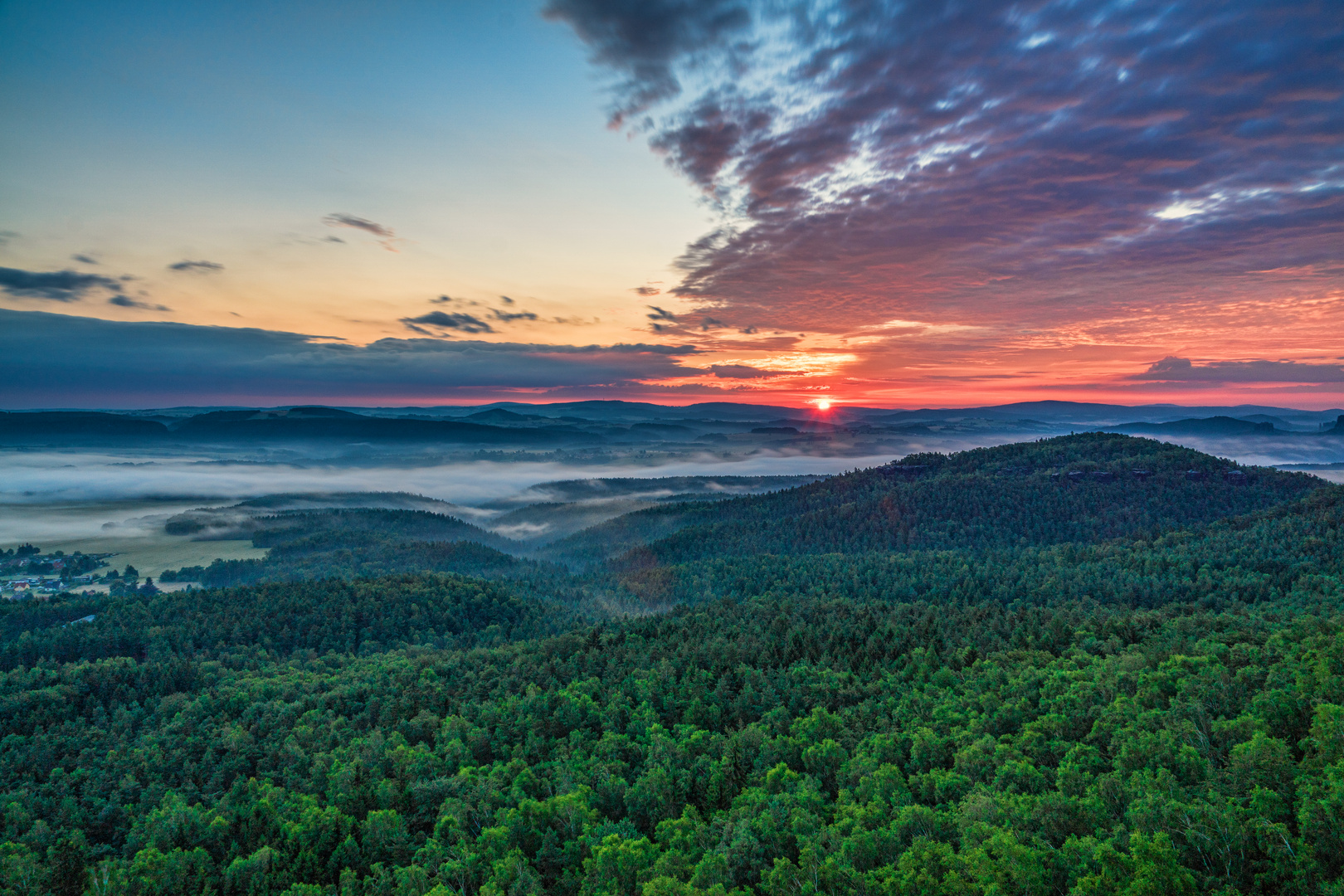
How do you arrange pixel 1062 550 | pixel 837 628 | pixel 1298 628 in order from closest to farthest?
pixel 1298 628
pixel 837 628
pixel 1062 550

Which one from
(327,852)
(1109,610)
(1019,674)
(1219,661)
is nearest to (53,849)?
(327,852)

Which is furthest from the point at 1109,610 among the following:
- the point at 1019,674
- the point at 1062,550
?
the point at 1062,550

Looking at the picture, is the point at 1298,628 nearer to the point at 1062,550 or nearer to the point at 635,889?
the point at 635,889

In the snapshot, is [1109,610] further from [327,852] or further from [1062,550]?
[327,852]

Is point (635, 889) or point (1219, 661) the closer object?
point (635, 889)

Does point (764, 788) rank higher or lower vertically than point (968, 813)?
lower

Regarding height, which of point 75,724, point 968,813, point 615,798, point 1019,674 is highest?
point 968,813

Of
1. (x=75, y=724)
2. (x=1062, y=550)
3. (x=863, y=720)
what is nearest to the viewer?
(x=863, y=720)
